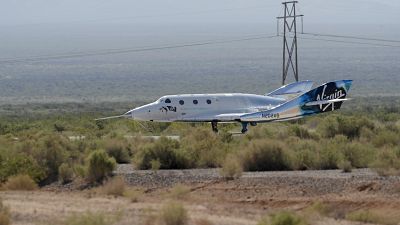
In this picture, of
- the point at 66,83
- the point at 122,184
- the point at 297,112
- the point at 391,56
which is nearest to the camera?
the point at 122,184

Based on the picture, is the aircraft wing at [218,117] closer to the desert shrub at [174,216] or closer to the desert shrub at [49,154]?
the desert shrub at [49,154]

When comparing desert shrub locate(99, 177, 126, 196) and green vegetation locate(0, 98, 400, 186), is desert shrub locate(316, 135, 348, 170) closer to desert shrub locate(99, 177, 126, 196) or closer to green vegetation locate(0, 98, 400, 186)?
green vegetation locate(0, 98, 400, 186)

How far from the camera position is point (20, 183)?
2214 centimetres

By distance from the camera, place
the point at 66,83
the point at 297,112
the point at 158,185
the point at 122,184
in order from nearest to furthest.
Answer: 1. the point at 122,184
2. the point at 158,185
3. the point at 297,112
4. the point at 66,83

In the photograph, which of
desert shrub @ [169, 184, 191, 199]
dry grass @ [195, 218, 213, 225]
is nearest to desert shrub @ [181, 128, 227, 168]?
desert shrub @ [169, 184, 191, 199]

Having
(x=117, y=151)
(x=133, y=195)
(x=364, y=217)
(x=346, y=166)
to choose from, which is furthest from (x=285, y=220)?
(x=117, y=151)

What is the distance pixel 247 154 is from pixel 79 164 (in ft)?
16.2

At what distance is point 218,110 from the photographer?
130 feet

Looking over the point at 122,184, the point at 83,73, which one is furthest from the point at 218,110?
the point at 83,73

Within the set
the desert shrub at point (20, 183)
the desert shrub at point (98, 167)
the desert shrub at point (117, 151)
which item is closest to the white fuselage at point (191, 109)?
the desert shrub at point (117, 151)

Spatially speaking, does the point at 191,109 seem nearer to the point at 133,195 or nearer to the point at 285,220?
the point at 133,195

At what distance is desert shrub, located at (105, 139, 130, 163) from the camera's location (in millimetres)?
29042

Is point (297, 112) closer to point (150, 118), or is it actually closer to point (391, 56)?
point (150, 118)

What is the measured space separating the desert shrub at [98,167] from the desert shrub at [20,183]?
5.37ft
